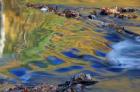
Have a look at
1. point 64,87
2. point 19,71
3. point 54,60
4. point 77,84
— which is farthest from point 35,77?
point 54,60

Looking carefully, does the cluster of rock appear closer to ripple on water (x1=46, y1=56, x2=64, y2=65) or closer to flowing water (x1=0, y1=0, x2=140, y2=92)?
flowing water (x1=0, y1=0, x2=140, y2=92)

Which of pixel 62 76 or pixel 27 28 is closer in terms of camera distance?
pixel 62 76

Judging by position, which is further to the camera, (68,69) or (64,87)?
(68,69)

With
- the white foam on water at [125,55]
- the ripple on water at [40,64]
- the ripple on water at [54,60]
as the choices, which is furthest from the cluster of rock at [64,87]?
the white foam on water at [125,55]

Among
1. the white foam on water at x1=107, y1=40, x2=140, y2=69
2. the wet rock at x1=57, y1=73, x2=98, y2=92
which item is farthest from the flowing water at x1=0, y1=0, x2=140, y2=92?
the wet rock at x1=57, y1=73, x2=98, y2=92

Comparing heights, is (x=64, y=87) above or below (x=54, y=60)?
above

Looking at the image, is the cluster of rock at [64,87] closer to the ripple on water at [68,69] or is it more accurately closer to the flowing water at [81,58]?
the flowing water at [81,58]

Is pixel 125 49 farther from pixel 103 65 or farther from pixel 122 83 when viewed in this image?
pixel 122 83

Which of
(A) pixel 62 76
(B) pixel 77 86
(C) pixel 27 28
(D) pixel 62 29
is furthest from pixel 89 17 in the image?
(B) pixel 77 86

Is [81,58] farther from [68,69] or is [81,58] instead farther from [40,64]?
[40,64]
